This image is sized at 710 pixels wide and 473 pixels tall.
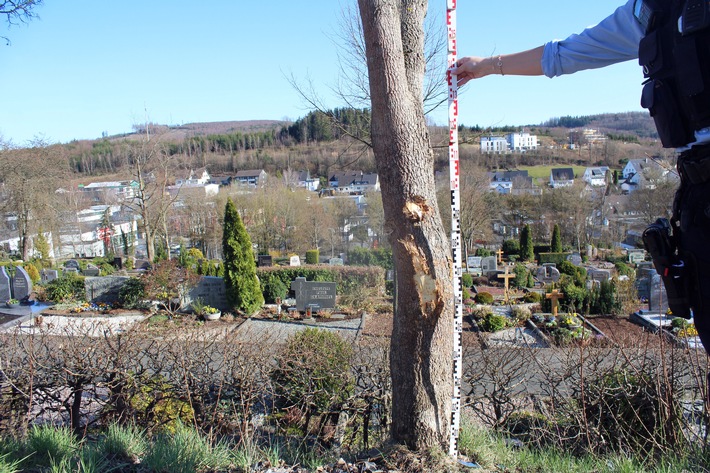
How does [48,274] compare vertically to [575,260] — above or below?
above

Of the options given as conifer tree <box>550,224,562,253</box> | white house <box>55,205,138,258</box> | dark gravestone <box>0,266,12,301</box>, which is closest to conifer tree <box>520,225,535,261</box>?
conifer tree <box>550,224,562,253</box>

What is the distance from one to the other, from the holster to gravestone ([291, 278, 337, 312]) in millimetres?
14878

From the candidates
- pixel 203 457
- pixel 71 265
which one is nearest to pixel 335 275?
pixel 71 265

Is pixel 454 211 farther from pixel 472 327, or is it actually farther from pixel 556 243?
pixel 556 243

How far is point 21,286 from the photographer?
18734 mm

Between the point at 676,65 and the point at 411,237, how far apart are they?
1.83 meters

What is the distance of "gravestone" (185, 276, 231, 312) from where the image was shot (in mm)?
17511

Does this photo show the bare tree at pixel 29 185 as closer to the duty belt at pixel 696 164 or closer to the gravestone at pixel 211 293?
the gravestone at pixel 211 293

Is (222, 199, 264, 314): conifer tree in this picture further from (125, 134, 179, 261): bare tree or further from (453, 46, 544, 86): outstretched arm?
(453, 46, 544, 86): outstretched arm

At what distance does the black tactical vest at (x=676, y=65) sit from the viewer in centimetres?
192

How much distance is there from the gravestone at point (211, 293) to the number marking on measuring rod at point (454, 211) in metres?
14.7

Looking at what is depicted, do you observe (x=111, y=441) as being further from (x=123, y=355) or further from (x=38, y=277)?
(x=38, y=277)

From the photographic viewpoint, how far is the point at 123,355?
18.5ft

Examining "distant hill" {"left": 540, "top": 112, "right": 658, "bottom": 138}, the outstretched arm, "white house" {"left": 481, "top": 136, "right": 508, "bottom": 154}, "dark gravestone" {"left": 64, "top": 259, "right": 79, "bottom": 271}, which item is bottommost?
"dark gravestone" {"left": 64, "top": 259, "right": 79, "bottom": 271}
